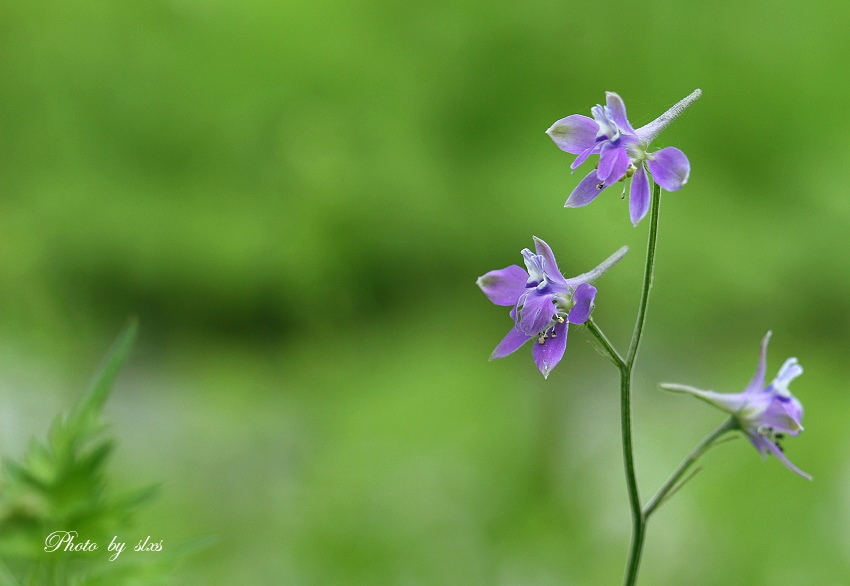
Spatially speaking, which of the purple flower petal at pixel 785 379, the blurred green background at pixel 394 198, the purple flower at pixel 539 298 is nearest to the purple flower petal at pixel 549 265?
the purple flower at pixel 539 298

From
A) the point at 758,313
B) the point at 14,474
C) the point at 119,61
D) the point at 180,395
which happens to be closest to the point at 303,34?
the point at 119,61

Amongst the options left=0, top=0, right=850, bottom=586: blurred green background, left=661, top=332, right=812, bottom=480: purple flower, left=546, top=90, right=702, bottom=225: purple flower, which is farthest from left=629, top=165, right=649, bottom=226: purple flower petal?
left=0, top=0, right=850, bottom=586: blurred green background

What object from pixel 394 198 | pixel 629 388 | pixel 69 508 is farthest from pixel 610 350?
pixel 394 198

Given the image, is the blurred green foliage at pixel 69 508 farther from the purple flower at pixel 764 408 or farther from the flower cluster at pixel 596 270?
the purple flower at pixel 764 408

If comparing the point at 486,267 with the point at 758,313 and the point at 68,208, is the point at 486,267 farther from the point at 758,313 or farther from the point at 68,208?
the point at 68,208

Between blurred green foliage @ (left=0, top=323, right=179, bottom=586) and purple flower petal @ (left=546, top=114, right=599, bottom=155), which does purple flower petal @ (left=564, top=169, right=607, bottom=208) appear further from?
blurred green foliage @ (left=0, top=323, right=179, bottom=586)

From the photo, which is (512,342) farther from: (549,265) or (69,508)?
(69,508)
